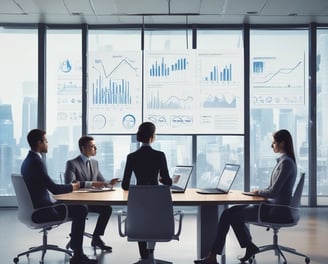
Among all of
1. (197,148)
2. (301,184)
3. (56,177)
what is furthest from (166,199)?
(56,177)

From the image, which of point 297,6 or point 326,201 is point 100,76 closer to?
point 297,6

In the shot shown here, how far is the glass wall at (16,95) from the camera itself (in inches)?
296

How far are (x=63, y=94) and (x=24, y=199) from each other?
379cm

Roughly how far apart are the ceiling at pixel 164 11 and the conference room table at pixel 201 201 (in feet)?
10.2

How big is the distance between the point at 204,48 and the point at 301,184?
3.82 metres

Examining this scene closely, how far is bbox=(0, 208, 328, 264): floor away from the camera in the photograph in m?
4.51

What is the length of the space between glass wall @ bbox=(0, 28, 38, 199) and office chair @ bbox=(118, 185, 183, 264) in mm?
4625

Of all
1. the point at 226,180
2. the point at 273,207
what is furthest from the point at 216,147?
the point at 273,207

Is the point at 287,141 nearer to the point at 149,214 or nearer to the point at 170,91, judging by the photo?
the point at 149,214

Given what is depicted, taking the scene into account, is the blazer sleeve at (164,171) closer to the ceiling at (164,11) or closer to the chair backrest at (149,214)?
the chair backrest at (149,214)

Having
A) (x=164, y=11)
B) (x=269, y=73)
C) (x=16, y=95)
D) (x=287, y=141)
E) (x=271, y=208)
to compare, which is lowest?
(x=271, y=208)

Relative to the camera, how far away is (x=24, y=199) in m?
3.98

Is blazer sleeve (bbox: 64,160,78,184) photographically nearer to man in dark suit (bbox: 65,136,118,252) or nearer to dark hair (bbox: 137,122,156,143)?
man in dark suit (bbox: 65,136,118,252)

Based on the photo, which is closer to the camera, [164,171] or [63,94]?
[164,171]
